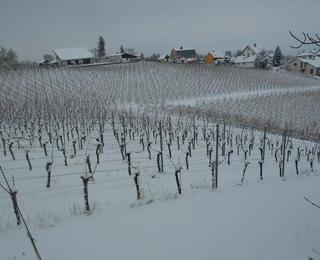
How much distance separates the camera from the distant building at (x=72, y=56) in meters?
51.7

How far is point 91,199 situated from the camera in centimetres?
696

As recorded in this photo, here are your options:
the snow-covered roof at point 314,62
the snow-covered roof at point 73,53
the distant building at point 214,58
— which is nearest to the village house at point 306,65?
the snow-covered roof at point 314,62

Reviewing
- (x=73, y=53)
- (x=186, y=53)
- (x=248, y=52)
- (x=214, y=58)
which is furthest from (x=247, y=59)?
(x=73, y=53)

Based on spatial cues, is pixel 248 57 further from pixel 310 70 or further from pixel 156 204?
pixel 156 204

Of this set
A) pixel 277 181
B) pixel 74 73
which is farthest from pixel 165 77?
pixel 277 181

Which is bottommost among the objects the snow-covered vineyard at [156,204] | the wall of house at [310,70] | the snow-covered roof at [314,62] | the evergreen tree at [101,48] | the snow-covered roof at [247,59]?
the snow-covered vineyard at [156,204]

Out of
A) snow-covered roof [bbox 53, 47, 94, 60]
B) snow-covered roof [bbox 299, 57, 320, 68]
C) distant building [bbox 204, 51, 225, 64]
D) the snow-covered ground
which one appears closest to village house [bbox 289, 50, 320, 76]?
snow-covered roof [bbox 299, 57, 320, 68]

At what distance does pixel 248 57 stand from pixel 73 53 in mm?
38357

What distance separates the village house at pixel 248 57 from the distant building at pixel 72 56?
32.9 metres

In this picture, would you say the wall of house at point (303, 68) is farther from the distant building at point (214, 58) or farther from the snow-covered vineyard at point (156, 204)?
the snow-covered vineyard at point (156, 204)

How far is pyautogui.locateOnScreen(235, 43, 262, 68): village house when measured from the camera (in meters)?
61.0

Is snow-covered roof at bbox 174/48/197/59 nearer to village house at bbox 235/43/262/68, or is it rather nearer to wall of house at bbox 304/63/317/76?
village house at bbox 235/43/262/68

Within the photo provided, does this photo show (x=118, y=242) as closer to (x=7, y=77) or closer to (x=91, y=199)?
(x=91, y=199)

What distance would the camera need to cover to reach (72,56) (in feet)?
171
